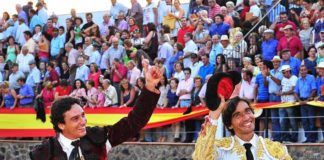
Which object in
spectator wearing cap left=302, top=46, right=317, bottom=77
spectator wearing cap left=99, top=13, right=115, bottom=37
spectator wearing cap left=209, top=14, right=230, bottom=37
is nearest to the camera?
spectator wearing cap left=302, top=46, right=317, bottom=77

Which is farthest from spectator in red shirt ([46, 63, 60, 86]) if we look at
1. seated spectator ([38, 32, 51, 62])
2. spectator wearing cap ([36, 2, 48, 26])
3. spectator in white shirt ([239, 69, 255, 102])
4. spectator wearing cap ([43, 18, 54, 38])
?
spectator in white shirt ([239, 69, 255, 102])

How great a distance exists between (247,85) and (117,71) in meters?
3.77

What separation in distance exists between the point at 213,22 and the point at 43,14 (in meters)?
6.34

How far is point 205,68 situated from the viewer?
49.0 ft

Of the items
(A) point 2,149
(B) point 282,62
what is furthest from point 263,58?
(A) point 2,149

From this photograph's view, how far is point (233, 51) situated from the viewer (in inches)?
608

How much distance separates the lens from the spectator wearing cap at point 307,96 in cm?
1279

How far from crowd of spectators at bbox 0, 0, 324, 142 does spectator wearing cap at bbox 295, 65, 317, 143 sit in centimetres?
2

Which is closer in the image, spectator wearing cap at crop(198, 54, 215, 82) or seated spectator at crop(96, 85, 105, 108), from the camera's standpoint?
spectator wearing cap at crop(198, 54, 215, 82)

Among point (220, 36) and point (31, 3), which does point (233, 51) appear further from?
point (31, 3)

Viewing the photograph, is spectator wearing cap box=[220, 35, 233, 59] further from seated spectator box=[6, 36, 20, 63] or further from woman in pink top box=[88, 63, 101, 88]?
seated spectator box=[6, 36, 20, 63]

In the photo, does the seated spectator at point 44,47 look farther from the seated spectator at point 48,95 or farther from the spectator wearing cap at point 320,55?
the spectator wearing cap at point 320,55

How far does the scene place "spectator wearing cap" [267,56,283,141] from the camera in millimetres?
13281

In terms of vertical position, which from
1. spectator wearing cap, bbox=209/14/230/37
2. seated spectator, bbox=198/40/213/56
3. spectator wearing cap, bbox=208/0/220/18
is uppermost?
spectator wearing cap, bbox=208/0/220/18
